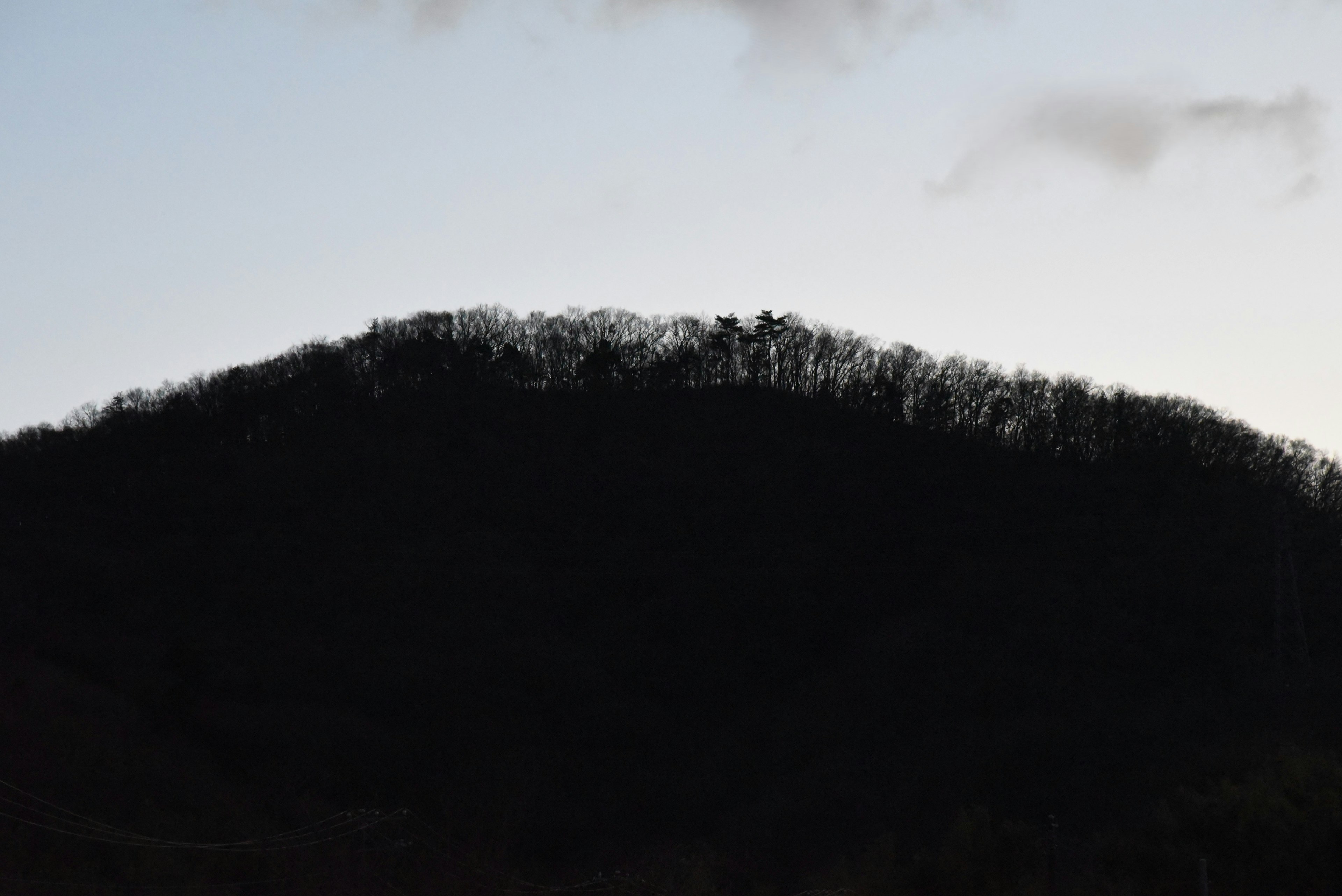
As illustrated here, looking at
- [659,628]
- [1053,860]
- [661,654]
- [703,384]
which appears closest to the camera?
[1053,860]

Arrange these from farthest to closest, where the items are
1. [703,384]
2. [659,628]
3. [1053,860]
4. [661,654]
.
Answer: [703,384]
[659,628]
[661,654]
[1053,860]

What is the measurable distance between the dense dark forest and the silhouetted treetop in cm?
36

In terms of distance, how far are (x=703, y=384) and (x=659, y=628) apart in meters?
25.1

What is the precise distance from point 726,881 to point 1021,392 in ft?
162

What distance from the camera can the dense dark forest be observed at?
32.9m

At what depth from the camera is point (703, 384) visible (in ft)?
264

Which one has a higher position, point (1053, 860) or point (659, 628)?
point (659, 628)

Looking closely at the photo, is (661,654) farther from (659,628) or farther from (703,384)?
(703,384)

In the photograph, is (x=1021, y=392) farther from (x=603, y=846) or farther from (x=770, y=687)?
(x=603, y=846)

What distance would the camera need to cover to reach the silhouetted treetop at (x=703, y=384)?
70.9 m

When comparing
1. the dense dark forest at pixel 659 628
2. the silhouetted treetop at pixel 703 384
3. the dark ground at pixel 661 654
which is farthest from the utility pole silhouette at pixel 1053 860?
the silhouetted treetop at pixel 703 384

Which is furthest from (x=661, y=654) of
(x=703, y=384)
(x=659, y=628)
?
(x=703, y=384)

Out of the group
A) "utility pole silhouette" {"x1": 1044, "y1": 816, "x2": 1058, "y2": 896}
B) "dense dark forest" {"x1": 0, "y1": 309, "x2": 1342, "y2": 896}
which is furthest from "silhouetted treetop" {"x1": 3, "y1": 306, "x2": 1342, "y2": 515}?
"utility pole silhouette" {"x1": 1044, "y1": 816, "x2": 1058, "y2": 896}

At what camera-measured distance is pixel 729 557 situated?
64.2 meters
